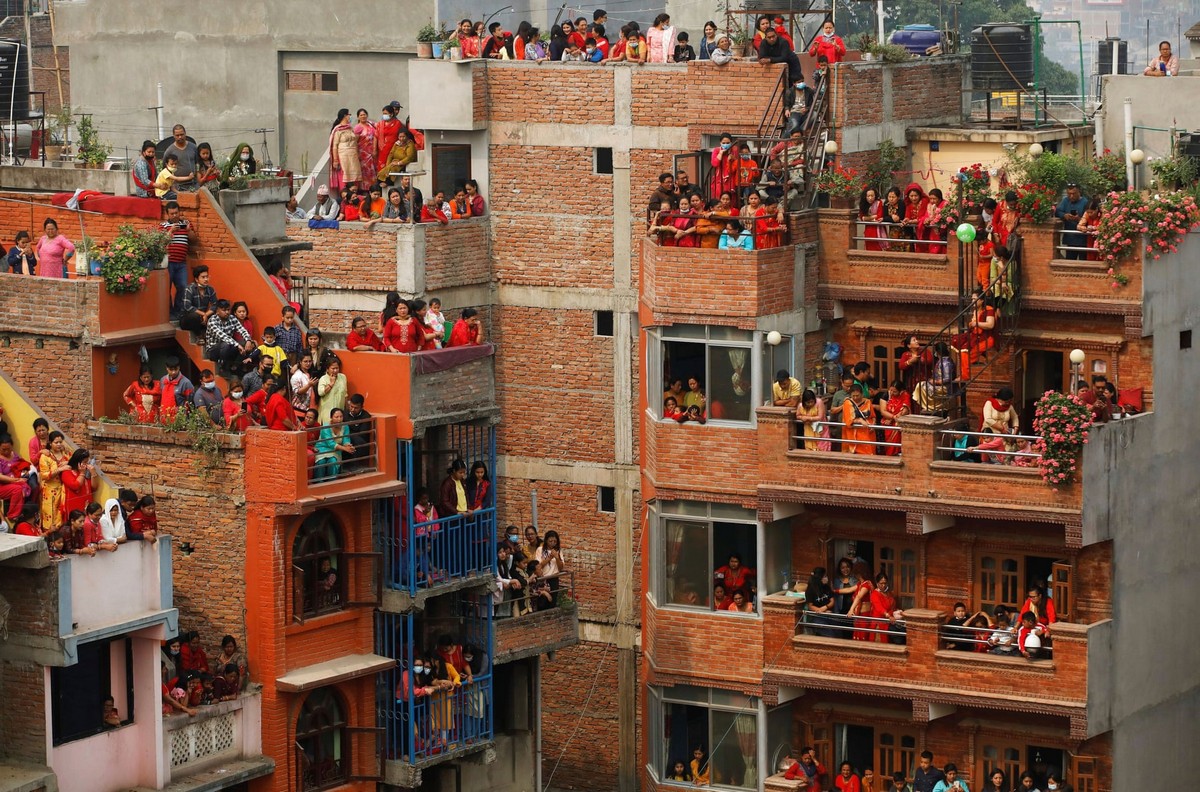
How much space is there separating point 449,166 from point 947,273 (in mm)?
12511

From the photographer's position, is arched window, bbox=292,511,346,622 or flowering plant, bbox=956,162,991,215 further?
flowering plant, bbox=956,162,991,215

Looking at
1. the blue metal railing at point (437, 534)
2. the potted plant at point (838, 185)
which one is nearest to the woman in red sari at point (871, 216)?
the potted plant at point (838, 185)

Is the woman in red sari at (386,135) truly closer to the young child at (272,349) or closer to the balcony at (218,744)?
the young child at (272,349)

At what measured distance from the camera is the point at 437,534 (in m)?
59.0

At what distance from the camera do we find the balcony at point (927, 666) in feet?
191

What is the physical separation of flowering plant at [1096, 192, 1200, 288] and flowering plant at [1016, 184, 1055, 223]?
118 cm

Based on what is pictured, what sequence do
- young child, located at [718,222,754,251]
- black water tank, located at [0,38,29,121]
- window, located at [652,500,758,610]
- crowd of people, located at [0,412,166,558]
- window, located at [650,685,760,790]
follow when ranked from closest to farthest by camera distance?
1. crowd of people, located at [0,412,166,558]
2. young child, located at [718,222,754,251]
3. window, located at [652,500,758,610]
4. window, located at [650,685,760,790]
5. black water tank, located at [0,38,29,121]

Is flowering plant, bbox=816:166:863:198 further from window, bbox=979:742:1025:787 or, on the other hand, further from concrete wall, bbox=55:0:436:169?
concrete wall, bbox=55:0:436:169

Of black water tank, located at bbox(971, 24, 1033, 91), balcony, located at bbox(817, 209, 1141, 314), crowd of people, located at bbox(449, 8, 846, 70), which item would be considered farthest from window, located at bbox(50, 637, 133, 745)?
black water tank, located at bbox(971, 24, 1033, 91)

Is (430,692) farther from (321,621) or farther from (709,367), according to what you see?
(709,367)

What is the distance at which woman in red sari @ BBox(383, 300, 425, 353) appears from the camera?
5803 cm

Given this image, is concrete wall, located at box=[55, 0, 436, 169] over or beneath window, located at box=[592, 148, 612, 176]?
over

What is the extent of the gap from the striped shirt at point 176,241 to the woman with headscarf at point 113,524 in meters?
8.31

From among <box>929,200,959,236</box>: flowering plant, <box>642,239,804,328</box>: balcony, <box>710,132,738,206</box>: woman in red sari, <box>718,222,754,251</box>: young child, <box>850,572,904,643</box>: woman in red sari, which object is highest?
<box>710,132,738,206</box>: woman in red sari
